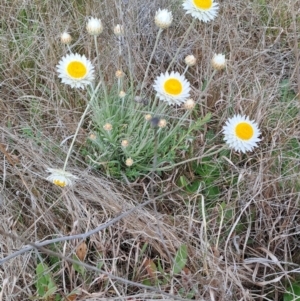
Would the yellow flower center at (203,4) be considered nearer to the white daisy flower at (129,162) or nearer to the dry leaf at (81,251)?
the white daisy flower at (129,162)

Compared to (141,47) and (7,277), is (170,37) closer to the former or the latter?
(141,47)

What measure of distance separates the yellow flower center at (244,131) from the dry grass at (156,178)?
0.12 meters

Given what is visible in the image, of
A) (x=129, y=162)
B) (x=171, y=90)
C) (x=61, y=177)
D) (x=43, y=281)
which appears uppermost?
(x=171, y=90)

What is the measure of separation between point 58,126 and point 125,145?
0.86 feet

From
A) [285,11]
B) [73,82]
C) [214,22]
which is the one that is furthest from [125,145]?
[285,11]

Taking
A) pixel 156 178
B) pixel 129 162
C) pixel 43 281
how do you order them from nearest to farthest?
pixel 43 281, pixel 129 162, pixel 156 178

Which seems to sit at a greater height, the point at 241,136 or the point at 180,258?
the point at 241,136

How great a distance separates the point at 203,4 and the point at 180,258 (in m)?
0.60

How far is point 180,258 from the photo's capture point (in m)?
1.19

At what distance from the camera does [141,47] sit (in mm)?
1674

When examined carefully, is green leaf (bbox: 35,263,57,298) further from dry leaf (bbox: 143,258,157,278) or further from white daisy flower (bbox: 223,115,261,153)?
white daisy flower (bbox: 223,115,261,153)

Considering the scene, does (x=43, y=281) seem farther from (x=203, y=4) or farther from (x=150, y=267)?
(x=203, y=4)

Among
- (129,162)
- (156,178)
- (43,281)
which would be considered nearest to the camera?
(43,281)

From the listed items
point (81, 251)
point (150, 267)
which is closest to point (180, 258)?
point (150, 267)
